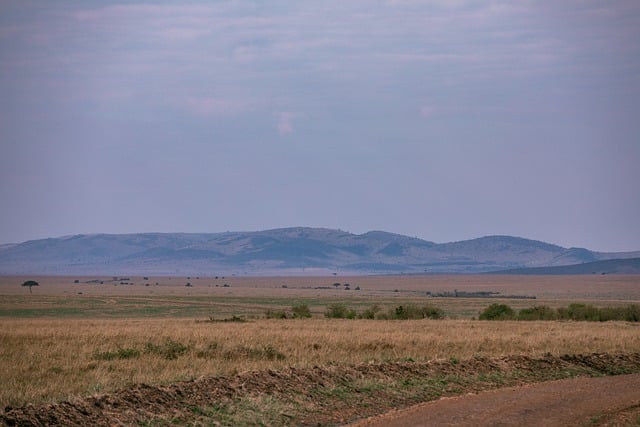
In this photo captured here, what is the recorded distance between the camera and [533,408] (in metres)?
16.8

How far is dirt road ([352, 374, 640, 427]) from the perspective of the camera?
50.5 ft

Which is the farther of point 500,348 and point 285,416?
point 500,348

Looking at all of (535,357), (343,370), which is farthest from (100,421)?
(535,357)

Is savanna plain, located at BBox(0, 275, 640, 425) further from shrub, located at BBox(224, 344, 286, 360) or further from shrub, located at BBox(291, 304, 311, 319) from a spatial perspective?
shrub, located at BBox(291, 304, 311, 319)

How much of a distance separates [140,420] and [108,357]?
1044 centimetres

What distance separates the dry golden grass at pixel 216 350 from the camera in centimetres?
1891

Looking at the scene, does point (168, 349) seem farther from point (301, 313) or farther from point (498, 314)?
point (498, 314)

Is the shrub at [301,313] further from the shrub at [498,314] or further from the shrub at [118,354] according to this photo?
the shrub at [118,354]

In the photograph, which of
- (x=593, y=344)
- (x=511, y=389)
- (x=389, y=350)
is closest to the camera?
(x=511, y=389)

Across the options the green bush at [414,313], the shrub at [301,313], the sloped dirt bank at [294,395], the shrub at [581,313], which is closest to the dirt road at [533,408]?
the sloped dirt bank at [294,395]

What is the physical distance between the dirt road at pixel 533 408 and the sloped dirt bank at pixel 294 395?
3.11ft

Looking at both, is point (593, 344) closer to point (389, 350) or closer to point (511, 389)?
point (389, 350)

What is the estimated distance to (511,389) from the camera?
786 inches

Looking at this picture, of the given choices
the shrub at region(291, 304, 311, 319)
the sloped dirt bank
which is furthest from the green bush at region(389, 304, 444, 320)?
the sloped dirt bank
